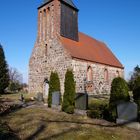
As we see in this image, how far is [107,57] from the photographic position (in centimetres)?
3341

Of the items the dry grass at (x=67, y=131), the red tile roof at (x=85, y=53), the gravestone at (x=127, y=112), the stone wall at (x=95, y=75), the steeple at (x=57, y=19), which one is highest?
the steeple at (x=57, y=19)

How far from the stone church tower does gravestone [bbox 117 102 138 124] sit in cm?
1425

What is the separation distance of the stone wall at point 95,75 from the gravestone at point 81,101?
10.5 metres

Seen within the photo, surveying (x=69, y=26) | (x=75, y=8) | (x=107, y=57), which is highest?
(x=75, y=8)

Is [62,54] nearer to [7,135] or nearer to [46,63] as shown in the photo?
[46,63]

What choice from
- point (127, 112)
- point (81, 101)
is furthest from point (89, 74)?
point (127, 112)

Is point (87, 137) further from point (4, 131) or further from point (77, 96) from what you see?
point (77, 96)

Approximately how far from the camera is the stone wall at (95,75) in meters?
24.8

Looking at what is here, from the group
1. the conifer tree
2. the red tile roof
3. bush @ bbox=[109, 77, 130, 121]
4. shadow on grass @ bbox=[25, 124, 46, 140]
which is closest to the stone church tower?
the red tile roof

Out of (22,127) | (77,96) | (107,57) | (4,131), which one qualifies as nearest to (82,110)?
(77,96)

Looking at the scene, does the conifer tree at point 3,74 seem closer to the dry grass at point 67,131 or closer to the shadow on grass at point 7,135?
the dry grass at point 67,131

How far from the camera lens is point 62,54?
25.2 m

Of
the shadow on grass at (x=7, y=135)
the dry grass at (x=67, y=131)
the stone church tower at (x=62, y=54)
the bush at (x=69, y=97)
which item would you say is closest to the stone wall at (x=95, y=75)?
the stone church tower at (x=62, y=54)

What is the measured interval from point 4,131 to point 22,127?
3.30ft
